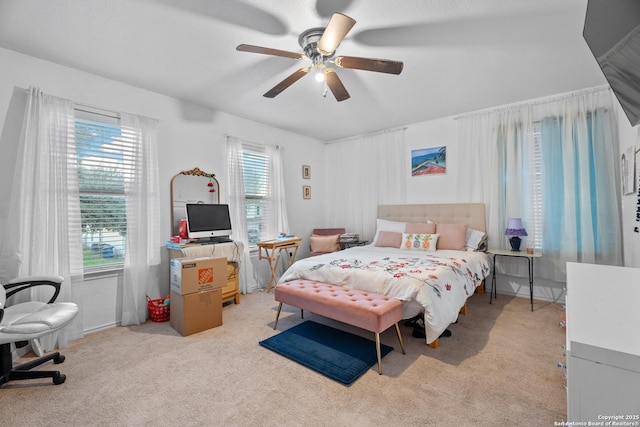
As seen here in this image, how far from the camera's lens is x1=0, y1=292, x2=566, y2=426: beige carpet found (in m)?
1.64

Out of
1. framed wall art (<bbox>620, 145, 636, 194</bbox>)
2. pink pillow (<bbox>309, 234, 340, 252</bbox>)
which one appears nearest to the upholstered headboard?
pink pillow (<bbox>309, 234, 340, 252</bbox>)

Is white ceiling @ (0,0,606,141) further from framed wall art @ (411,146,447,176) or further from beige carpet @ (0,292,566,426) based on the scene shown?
beige carpet @ (0,292,566,426)

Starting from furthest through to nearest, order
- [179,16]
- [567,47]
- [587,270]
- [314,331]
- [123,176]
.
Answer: [123,176]
[314,331]
[567,47]
[179,16]
[587,270]

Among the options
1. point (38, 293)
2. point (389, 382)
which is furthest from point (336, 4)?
point (38, 293)

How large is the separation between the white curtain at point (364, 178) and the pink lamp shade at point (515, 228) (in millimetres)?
1576

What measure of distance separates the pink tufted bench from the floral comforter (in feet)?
0.36

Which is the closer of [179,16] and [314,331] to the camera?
[179,16]

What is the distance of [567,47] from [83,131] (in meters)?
4.58

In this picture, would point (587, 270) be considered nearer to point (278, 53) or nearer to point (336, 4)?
point (336, 4)

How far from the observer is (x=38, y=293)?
2484 mm

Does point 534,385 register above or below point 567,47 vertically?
below

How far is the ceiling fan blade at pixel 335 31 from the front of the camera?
1722 mm

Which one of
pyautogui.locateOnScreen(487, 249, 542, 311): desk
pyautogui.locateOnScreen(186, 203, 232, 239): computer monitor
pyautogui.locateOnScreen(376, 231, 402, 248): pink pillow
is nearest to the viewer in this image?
pyautogui.locateOnScreen(487, 249, 542, 311): desk

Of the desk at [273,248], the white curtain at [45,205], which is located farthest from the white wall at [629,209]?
the white curtain at [45,205]
